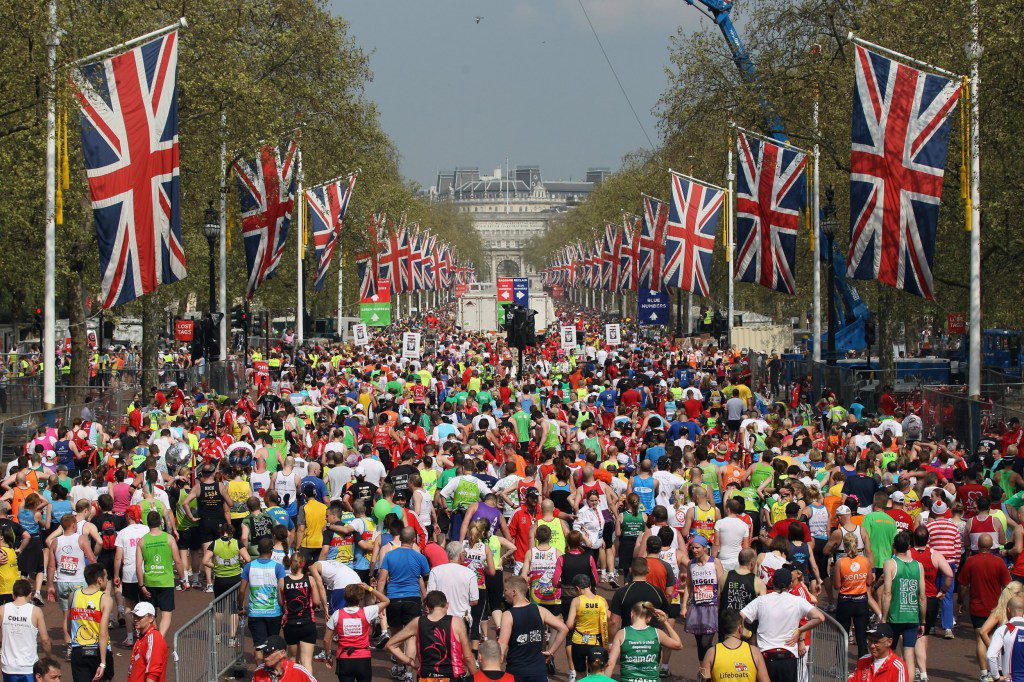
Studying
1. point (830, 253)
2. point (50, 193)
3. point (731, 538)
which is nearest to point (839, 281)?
point (830, 253)

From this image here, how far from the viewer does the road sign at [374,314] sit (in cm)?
5572

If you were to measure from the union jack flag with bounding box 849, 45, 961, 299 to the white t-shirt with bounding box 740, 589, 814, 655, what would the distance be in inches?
530

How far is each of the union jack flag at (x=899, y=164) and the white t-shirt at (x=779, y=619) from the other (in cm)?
1346

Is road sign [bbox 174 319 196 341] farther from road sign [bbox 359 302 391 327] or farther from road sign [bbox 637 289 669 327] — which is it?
road sign [bbox 359 302 391 327]

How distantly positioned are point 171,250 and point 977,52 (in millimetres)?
13887

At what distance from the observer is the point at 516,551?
13609 millimetres

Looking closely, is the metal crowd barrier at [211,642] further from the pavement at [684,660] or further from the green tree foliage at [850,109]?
the green tree foliage at [850,109]

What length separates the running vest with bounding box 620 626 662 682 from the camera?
941cm

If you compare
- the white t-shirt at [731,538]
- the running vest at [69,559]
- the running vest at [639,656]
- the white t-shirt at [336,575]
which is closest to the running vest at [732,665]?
the running vest at [639,656]

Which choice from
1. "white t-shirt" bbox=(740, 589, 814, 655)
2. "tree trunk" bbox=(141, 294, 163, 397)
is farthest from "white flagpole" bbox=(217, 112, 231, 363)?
"white t-shirt" bbox=(740, 589, 814, 655)

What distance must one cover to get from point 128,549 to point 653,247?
37015 mm

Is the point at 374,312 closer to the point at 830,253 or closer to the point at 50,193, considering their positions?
the point at 830,253

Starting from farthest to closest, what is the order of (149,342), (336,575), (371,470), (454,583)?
(149,342)
(371,470)
(336,575)
(454,583)

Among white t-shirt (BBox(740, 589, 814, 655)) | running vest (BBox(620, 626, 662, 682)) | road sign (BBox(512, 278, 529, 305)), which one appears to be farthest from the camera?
road sign (BBox(512, 278, 529, 305))
